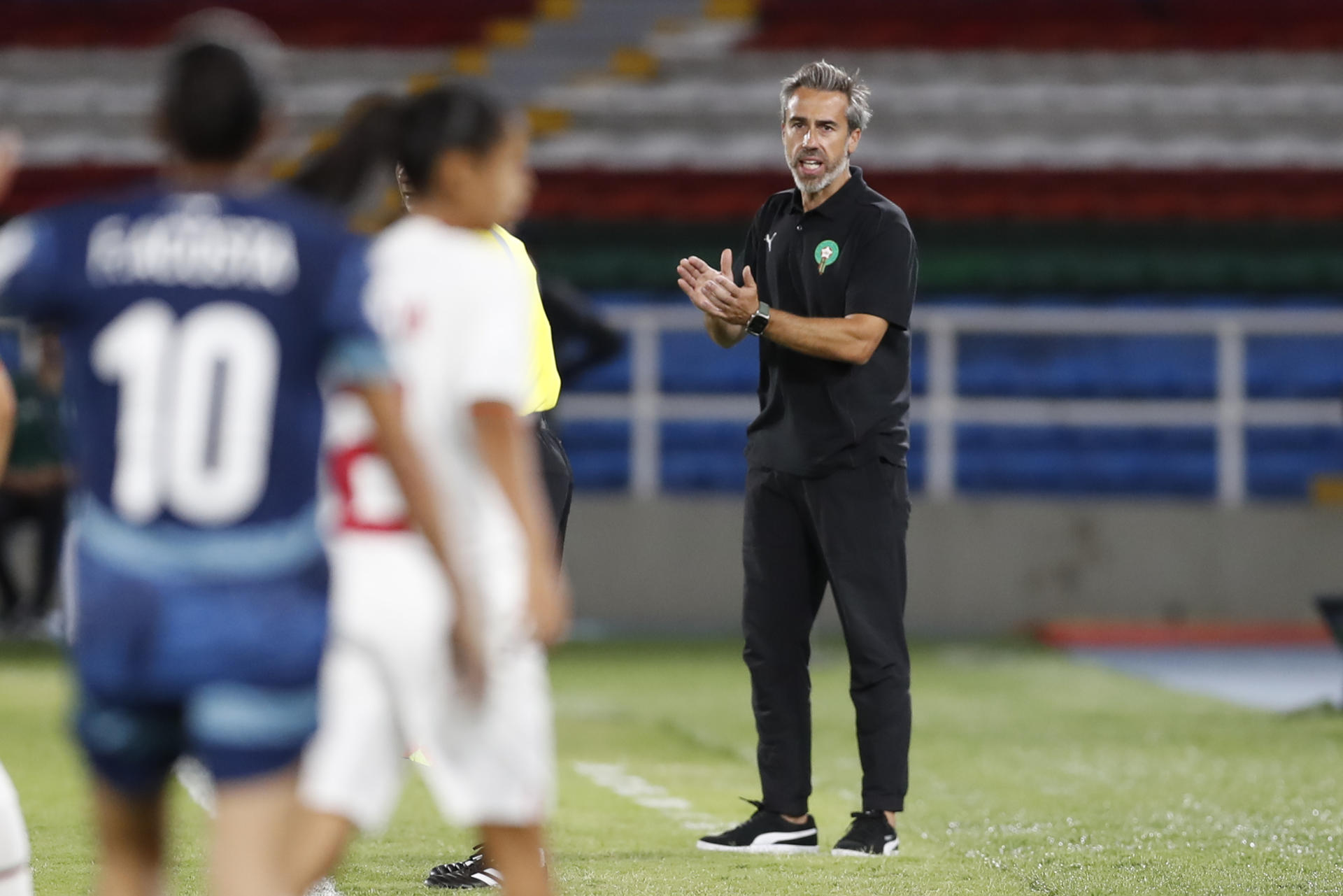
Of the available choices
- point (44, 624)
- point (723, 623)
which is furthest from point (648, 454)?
point (44, 624)

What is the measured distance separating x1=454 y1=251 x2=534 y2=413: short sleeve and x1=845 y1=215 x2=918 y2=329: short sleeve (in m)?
2.75

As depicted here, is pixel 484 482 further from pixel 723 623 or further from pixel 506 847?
pixel 723 623

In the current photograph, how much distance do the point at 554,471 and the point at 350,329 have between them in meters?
2.80

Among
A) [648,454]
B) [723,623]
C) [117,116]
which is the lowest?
[723,623]

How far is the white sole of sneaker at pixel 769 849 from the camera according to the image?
643 cm

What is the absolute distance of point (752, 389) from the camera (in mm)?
17078

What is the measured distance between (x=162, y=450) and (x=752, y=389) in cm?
1399

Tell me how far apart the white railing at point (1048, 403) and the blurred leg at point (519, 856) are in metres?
11.5

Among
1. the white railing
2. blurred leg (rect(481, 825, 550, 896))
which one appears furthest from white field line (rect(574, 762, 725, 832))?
the white railing

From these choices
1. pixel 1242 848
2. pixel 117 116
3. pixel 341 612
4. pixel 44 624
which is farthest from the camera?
pixel 117 116

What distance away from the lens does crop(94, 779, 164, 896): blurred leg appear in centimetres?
Result: 334

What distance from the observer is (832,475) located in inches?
256

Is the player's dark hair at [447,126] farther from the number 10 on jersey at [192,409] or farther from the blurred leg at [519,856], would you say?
the blurred leg at [519,856]

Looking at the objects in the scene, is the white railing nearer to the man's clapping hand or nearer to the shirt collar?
the shirt collar
